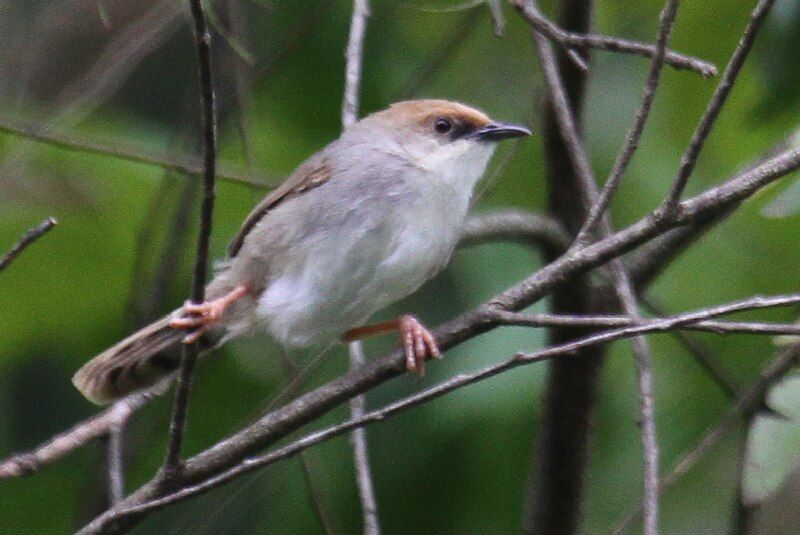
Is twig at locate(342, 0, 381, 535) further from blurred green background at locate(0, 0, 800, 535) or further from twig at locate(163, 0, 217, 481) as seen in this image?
twig at locate(163, 0, 217, 481)

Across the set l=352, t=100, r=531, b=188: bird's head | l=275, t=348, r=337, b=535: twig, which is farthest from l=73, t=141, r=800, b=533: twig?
l=352, t=100, r=531, b=188: bird's head

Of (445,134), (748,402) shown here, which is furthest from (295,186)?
(748,402)

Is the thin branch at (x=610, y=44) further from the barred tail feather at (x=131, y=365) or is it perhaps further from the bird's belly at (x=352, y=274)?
the barred tail feather at (x=131, y=365)

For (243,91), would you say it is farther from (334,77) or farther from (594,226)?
(594,226)

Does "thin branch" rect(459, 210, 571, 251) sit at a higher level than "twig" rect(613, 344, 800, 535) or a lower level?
higher

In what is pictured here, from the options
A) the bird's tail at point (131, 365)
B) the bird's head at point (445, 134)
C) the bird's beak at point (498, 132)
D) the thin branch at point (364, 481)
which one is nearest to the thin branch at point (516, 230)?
the bird's head at point (445, 134)

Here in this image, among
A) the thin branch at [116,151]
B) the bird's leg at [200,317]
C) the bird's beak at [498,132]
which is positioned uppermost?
the thin branch at [116,151]

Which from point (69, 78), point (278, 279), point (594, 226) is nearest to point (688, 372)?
point (278, 279)

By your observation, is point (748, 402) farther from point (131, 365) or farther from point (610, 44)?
point (131, 365)
